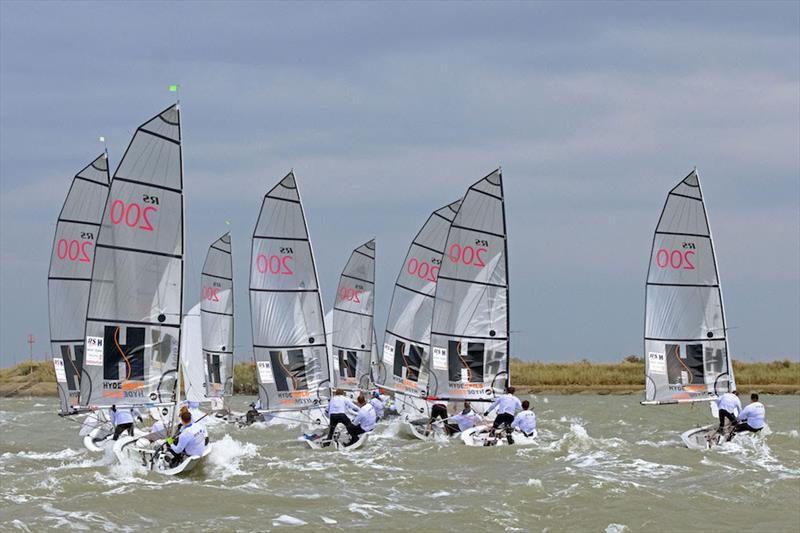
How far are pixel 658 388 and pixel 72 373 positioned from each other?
1407cm

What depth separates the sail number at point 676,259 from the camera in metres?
28.3

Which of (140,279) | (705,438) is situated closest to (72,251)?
(140,279)

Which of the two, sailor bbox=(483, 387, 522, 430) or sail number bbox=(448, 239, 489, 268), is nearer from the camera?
sailor bbox=(483, 387, 522, 430)

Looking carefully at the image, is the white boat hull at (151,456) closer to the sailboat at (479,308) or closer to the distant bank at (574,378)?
the sailboat at (479,308)

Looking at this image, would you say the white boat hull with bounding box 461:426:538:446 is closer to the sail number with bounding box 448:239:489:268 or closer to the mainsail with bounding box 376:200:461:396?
the sail number with bounding box 448:239:489:268

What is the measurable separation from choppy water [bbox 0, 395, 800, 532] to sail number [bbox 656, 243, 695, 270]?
4.24m

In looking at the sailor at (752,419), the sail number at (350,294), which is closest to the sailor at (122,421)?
the sailor at (752,419)

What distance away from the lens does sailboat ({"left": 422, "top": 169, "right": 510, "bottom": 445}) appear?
2906 cm

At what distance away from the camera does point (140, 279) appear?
2327cm

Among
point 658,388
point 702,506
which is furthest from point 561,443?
point 702,506

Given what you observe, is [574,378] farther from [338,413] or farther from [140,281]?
[140,281]

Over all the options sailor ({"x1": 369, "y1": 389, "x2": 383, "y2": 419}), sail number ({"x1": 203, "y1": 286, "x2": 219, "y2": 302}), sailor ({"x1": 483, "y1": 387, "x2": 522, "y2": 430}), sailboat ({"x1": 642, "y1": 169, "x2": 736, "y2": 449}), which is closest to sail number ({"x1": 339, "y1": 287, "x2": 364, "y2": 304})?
sail number ({"x1": 203, "y1": 286, "x2": 219, "y2": 302})

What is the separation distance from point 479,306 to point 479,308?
0.05 metres

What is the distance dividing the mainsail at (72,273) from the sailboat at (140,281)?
18.1 feet
